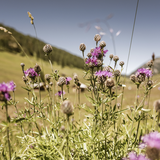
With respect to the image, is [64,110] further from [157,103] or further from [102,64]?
[102,64]

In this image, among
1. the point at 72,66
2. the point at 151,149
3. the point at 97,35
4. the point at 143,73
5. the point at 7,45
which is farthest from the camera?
the point at 72,66

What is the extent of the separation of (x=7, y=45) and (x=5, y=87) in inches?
1863

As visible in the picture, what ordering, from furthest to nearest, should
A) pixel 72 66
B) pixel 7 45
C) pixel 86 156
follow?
pixel 72 66 < pixel 7 45 < pixel 86 156

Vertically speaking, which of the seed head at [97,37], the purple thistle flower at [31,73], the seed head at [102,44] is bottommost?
the purple thistle flower at [31,73]

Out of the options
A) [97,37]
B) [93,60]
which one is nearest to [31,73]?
[93,60]

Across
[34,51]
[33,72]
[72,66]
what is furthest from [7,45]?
[33,72]

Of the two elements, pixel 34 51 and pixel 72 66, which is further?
pixel 72 66

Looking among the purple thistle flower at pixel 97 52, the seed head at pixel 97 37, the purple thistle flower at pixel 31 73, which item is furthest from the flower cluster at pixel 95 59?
the purple thistle flower at pixel 31 73

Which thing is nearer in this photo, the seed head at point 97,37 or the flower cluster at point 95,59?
the flower cluster at point 95,59

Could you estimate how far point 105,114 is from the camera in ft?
6.45

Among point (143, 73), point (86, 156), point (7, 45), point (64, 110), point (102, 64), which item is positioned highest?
point (7, 45)

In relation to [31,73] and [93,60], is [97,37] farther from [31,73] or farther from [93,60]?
[31,73]

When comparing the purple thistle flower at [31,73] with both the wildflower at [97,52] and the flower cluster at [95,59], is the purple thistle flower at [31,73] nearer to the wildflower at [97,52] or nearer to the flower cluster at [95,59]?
the flower cluster at [95,59]

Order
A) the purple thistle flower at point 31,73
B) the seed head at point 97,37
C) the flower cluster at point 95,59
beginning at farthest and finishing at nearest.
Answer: the purple thistle flower at point 31,73 → the seed head at point 97,37 → the flower cluster at point 95,59
